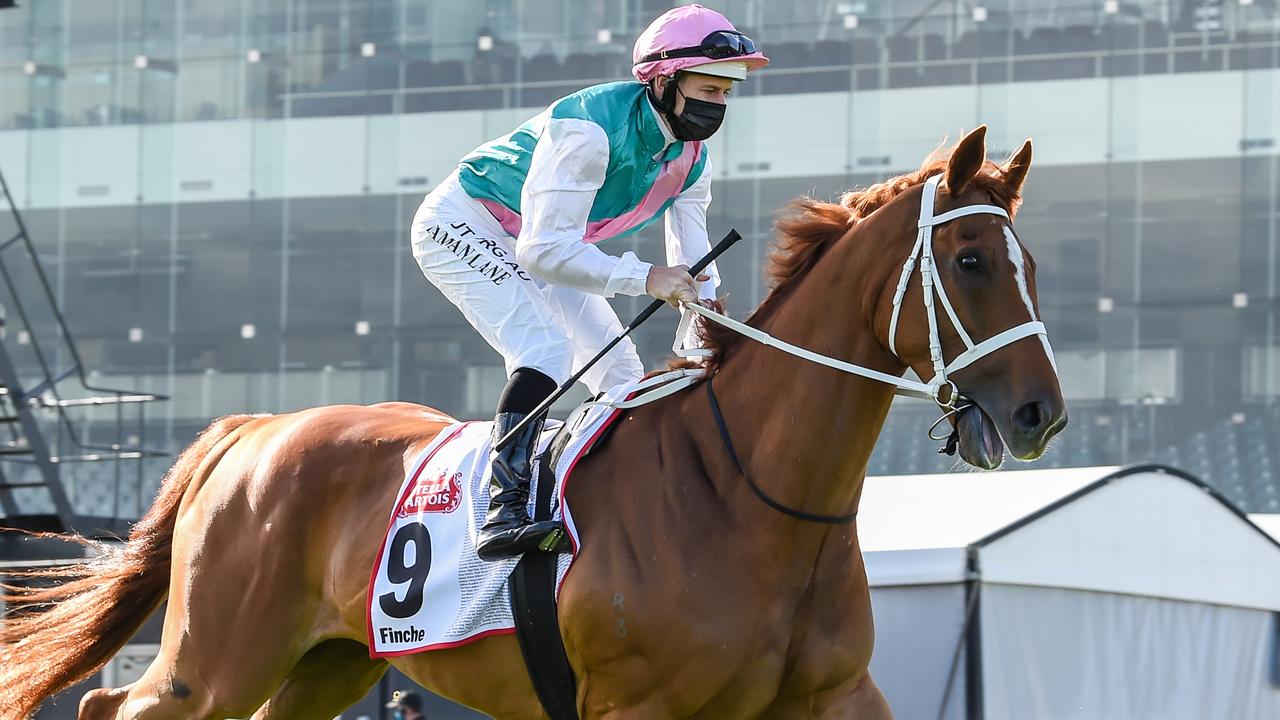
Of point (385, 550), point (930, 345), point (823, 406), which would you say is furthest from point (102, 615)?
point (930, 345)

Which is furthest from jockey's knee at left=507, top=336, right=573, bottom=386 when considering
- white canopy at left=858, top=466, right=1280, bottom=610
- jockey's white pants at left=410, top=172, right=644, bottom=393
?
white canopy at left=858, top=466, right=1280, bottom=610

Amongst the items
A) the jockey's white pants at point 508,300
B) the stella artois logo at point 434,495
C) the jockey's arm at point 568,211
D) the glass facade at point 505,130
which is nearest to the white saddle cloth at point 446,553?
the stella artois logo at point 434,495

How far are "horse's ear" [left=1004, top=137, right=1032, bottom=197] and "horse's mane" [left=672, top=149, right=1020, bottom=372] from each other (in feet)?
0.17

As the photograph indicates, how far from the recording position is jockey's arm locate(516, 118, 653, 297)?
375 cm

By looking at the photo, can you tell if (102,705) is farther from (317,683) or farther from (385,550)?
(385,550)

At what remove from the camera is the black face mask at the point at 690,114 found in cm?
392

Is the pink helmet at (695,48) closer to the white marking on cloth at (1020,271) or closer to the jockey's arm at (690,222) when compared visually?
the jockey's arm at (690,222)

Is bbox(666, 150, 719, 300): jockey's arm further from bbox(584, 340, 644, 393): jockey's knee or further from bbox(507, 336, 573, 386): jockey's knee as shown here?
bbox(507, 336, 573, 386): jockey's knee

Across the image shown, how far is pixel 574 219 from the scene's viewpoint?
12.5 ft

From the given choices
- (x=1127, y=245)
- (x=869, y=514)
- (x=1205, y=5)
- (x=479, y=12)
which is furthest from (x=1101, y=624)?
(x=479, y=12)

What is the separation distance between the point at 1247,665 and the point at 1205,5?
26.6 feet

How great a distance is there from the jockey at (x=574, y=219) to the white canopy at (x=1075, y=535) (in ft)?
9.67

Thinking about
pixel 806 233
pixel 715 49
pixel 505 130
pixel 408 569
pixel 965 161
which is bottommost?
pixel 408 569

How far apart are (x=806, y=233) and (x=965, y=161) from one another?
1.62 ft
